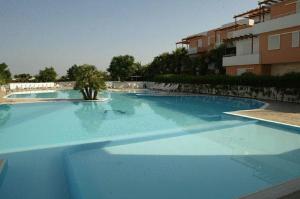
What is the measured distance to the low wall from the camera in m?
17.4

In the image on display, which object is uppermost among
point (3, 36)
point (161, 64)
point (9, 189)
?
point (3, 36)

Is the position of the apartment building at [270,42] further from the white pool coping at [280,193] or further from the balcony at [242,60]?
the white pool coping at [280,193]

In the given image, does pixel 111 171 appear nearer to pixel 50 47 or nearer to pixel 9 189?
pixel 9 189

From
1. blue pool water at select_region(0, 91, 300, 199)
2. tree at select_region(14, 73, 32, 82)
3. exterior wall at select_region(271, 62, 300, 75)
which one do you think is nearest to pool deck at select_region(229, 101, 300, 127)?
blue pool water at select_region(0, 91, 300, 199)

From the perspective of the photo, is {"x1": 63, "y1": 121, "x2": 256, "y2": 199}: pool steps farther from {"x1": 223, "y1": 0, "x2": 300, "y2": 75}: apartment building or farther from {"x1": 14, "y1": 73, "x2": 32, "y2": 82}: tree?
{"x1": 14, "y1": 73, "x2": 32, "y2": 82}: tree

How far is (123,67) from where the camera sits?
49.2 metres

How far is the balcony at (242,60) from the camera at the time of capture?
921 inches

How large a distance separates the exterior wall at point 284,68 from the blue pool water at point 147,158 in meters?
11.4

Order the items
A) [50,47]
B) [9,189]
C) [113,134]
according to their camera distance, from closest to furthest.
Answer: [9,189] < [113,134] < [50,47]

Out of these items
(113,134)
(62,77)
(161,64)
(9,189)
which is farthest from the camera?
(62,77)

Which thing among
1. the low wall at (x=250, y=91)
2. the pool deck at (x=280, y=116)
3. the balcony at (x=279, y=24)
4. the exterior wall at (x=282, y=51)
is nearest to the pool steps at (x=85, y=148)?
the pool deck at (x=280, y=116)

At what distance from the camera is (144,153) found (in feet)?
25.7

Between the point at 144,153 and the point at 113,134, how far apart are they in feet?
9.63

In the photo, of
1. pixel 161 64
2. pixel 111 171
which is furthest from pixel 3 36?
pixel 111 171
